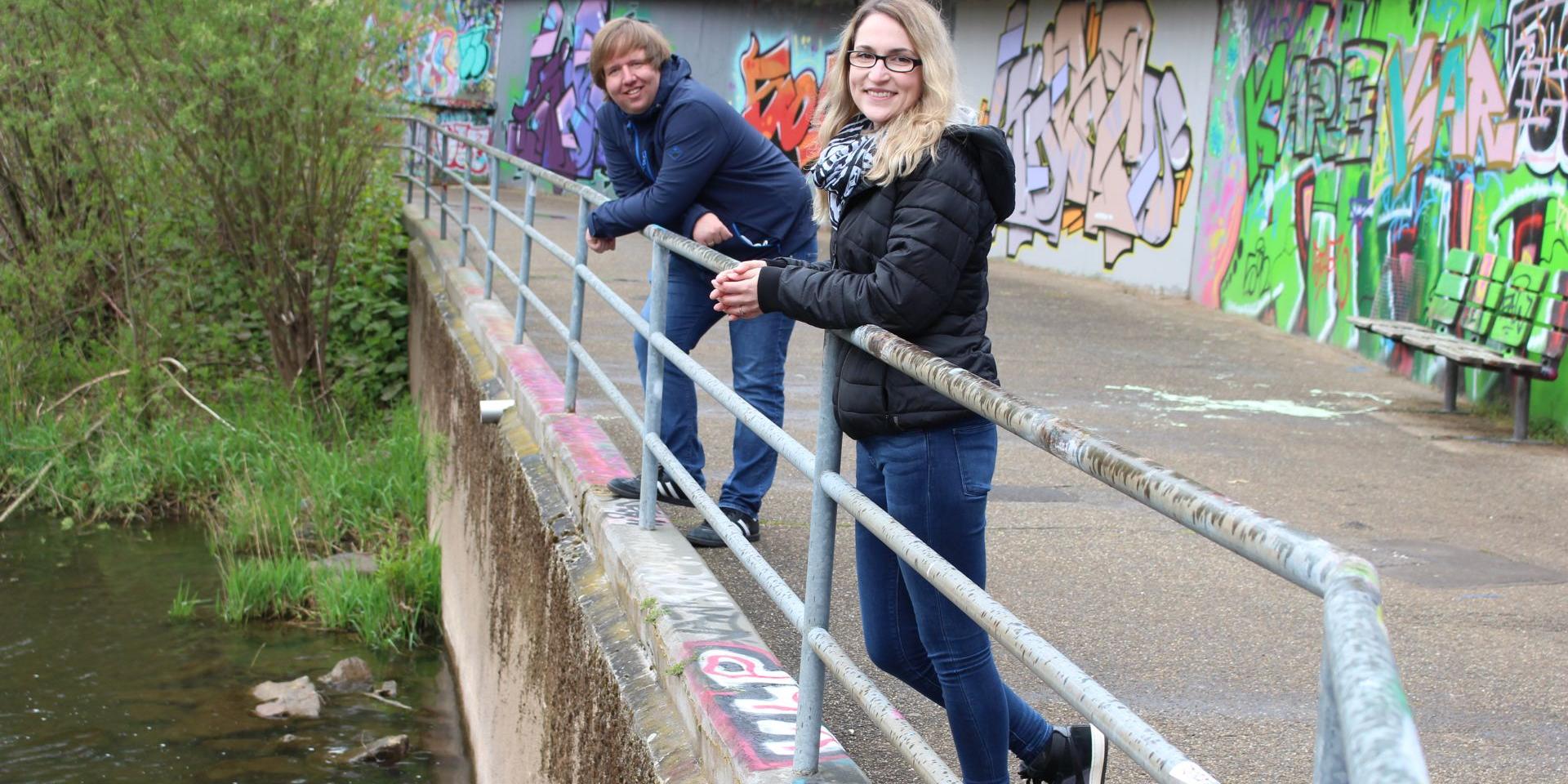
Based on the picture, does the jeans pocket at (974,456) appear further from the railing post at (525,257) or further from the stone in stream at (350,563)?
the stone in stream at (350,563)

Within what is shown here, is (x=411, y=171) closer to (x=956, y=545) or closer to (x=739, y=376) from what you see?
(x=739, y=376)

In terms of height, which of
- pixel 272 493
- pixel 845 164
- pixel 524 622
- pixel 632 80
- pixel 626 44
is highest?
pixel 626 44

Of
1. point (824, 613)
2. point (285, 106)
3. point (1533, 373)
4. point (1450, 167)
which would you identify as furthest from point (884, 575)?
point (285, 106)

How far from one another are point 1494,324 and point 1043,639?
765cm

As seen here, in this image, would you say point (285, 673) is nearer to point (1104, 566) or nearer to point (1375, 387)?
point (1104, 566)

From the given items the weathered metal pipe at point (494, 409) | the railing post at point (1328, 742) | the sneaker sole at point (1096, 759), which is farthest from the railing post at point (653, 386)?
the railing post at point (1328, 742)

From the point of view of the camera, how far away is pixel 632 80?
15.6 feet

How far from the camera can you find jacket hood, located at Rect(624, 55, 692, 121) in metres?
4.83

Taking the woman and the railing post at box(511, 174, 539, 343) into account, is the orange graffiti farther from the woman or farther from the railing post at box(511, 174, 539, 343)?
the woman

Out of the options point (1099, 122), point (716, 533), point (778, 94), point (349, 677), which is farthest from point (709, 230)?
point (778, 94)

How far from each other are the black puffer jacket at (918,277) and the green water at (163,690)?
466cm

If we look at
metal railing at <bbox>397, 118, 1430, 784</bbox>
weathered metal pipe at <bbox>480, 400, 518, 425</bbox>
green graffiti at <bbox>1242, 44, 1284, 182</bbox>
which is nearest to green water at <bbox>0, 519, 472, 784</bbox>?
weathered metal pipe at <bbox>480, 400, 518, 425</bbox>

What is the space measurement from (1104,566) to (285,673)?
171 inches

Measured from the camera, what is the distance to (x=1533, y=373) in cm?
796
